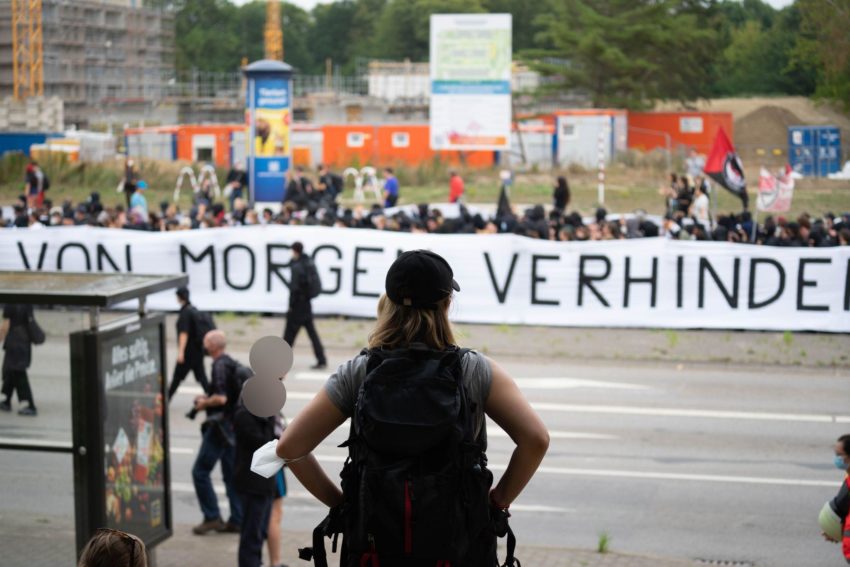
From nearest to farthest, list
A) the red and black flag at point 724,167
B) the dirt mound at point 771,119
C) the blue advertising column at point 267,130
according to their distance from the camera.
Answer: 1. the red and black flag at point 724,167
2. the dirt mound at point 771,119
3. the blue advertising column at point 267,130

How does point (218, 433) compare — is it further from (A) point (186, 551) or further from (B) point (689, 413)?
(B) point (689, 413)

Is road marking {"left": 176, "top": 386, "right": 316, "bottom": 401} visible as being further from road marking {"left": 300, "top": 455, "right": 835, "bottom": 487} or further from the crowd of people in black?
the crowd of people in black

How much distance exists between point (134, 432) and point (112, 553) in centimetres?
526

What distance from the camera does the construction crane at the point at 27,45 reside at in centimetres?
7500

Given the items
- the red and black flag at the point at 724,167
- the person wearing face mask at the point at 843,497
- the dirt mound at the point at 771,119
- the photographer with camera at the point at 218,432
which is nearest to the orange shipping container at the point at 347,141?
the dirt mound at the point at 771,119

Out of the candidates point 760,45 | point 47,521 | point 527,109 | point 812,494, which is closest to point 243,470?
point 47,521

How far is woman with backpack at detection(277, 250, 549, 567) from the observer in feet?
10.7

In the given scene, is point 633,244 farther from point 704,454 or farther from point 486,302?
point 704,454

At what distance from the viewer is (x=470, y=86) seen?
41750 millimetres

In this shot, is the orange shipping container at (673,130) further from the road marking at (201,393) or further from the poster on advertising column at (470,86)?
the road marking at (201,393)

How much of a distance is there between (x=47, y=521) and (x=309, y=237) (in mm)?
12565

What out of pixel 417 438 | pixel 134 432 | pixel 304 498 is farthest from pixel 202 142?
pixel 417 438

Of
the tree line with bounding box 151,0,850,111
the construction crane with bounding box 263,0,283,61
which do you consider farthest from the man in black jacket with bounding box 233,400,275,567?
the construction crane with bounding box 263,0,283,61

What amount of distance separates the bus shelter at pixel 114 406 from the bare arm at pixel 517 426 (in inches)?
191
